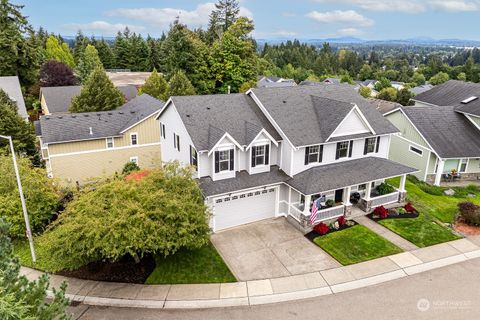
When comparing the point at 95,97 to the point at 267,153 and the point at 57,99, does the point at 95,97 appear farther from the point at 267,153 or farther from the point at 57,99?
the point at 267,153

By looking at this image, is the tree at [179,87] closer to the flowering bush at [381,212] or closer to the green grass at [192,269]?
the green grass at [192,269]

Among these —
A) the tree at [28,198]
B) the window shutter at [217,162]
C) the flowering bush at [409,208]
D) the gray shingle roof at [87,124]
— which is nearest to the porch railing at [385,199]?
the flowering bush at [409,208]

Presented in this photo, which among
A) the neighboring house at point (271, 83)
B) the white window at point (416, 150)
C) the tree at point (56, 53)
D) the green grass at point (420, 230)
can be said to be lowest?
the green grass at point (420, 230)

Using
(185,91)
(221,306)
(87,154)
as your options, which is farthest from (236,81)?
(221,306)

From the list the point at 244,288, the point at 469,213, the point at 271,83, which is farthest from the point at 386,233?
the point at 271,83

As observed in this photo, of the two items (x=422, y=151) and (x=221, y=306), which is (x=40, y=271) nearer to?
(x=221, y=306)

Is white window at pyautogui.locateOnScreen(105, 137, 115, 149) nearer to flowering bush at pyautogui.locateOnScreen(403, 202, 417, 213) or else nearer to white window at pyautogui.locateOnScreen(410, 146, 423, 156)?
flowering bush at pyautogui.locateOnScreen(403, 202, 417, 213)
